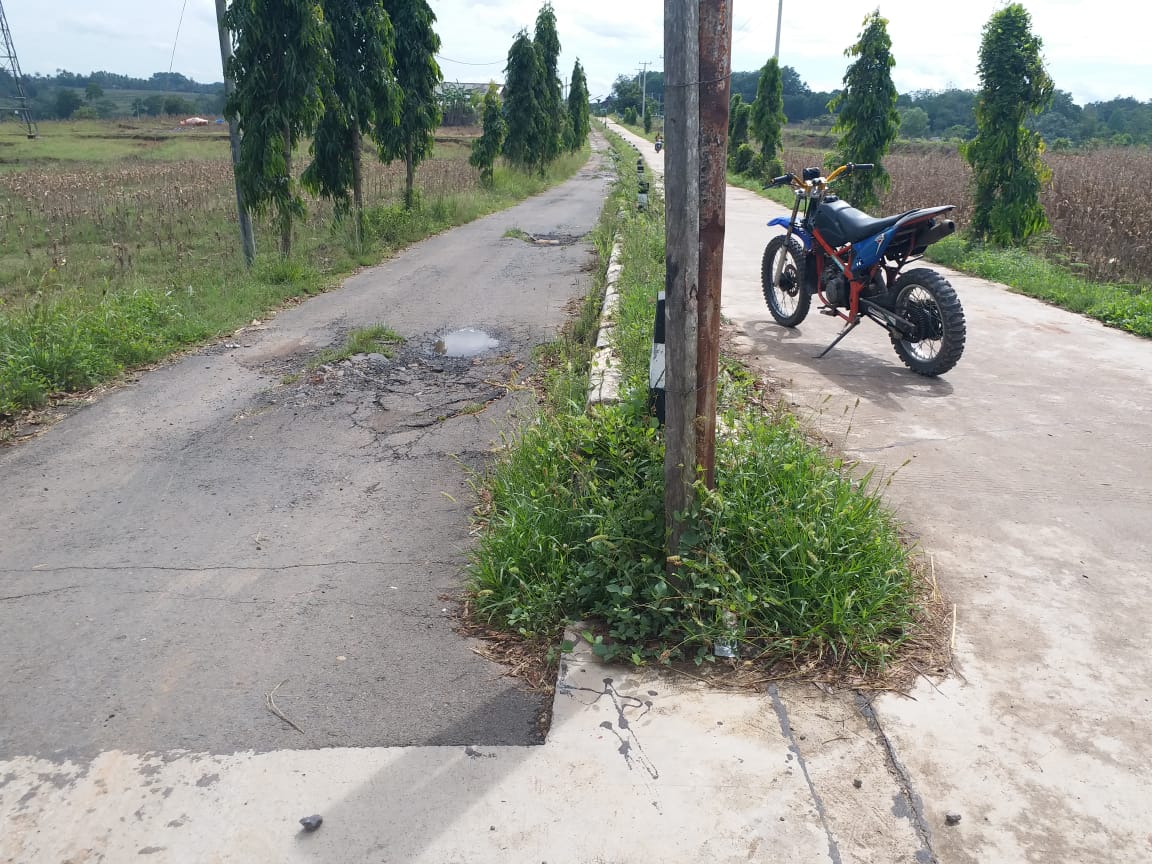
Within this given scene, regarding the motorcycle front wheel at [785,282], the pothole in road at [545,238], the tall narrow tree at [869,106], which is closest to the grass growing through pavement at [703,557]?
the motorcycle front wheel at [785,282]

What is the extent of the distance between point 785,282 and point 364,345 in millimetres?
3875

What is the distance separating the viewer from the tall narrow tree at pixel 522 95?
2655cm

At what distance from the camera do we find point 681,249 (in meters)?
2.98

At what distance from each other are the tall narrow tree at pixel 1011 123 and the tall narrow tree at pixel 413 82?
9.70 m

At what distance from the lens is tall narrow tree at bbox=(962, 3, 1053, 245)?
1176 centimetres

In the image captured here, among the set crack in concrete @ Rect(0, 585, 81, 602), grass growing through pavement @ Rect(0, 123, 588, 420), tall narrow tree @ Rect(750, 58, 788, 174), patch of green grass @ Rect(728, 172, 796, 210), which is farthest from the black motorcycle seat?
tall narrow tree @ Rect(750, 58, 788, 174)

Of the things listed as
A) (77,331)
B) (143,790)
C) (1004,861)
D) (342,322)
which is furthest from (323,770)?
(342,322)

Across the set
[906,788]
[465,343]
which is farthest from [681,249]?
[465,343]

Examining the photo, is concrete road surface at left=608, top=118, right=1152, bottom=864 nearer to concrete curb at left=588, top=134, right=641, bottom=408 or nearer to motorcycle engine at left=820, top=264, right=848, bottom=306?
motorcycle engine at left=820, top=264, right=848, bottom=306

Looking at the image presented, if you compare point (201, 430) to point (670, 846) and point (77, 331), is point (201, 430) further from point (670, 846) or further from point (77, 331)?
point (670, 846)

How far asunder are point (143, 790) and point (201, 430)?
3546 mm

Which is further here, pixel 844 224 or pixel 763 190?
pixel 763 190

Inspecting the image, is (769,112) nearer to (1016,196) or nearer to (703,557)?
(1016,196)

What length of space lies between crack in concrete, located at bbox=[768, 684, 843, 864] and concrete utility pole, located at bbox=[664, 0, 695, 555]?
693mm
